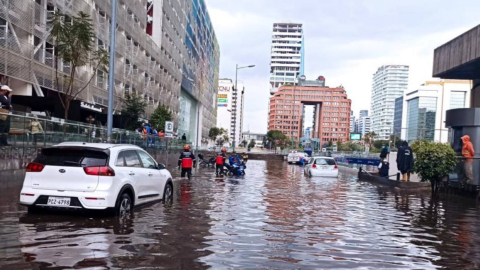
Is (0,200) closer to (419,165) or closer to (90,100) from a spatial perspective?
(419,165)

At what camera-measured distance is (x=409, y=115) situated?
526 ft

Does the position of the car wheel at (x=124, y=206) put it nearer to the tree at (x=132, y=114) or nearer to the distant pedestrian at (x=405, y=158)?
the distant pedestrian at (x=405, y=158)

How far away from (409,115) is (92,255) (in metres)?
167

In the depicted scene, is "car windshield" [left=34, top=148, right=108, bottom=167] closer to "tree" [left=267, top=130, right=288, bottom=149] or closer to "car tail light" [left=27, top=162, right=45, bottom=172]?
"car tail light" [left=27, top=162, right=45, bottom=172]

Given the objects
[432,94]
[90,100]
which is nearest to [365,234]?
[90,100]

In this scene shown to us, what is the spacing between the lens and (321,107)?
165625mm

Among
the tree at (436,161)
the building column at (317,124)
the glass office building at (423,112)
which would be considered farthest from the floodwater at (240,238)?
the building column at (317,124)

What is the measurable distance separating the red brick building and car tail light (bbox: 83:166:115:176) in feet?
511

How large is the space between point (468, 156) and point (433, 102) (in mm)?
136801

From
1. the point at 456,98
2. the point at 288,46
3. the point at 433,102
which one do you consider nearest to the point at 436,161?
the point at 456,98

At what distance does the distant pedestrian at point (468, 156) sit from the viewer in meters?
16.8

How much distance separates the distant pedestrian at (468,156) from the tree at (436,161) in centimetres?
46

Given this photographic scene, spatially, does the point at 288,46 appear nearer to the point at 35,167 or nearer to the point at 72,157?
the point at 72,157

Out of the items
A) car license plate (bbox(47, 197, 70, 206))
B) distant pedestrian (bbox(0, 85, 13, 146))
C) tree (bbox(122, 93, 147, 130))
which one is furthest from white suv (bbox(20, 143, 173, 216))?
tree (bbox(122, 93, 147, 130))
